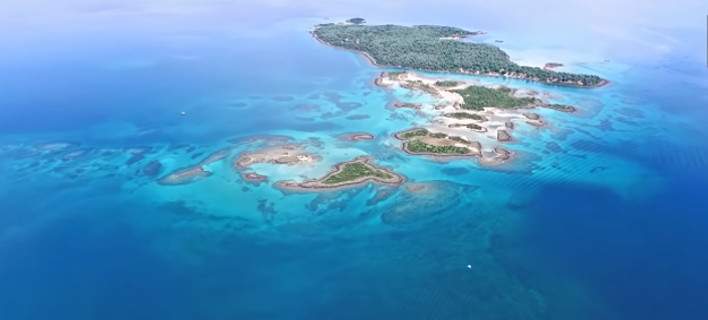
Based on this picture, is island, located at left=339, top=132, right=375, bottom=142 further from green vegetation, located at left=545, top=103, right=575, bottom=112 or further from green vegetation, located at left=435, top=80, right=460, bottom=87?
green vegetation, located at left=545, top=103, right=575, bottom=112

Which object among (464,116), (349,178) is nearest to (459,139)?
(464,116)

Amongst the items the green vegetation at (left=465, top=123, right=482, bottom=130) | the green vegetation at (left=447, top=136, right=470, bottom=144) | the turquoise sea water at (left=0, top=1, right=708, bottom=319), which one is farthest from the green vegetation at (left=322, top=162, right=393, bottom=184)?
the green vegetation at (left=465, top=123, right=482, bottom=130)

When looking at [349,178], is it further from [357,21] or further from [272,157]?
[357,21]

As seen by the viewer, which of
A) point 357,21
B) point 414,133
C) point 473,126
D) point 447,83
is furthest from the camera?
point 357,21

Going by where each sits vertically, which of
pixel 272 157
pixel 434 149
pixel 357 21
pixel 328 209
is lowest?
pixel 328 209

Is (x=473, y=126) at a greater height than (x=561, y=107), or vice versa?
(x=561, y=107)

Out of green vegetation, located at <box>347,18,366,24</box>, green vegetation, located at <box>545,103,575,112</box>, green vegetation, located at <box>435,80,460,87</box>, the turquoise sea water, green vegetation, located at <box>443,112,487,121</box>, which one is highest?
green vegetation, located at <box>347,18,366,24</box>
